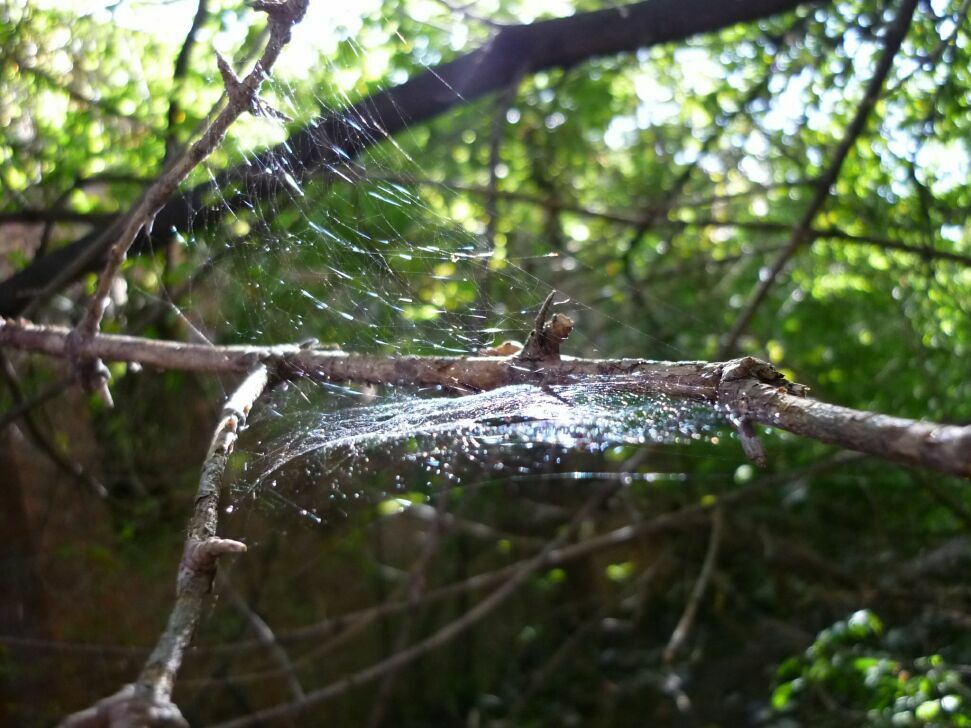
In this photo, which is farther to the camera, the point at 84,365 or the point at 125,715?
the point at 84,365

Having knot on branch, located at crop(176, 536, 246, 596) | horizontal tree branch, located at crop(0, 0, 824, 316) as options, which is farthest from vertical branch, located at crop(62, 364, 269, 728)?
horizontal tree branch, located at crop(0, 0, 824, 316)

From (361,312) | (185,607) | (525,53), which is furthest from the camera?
(525,53)

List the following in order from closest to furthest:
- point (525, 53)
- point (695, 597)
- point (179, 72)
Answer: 1. point (179, 72)
2. point (525, 53)
3. point (695, 597)

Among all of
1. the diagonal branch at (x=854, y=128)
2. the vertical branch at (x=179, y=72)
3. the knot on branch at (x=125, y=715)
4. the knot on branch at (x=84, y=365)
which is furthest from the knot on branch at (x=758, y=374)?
the vertical branch at (x=179, y=72)

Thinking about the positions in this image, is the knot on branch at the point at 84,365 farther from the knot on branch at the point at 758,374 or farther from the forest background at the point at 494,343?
the knot on branch at the point at 758,374

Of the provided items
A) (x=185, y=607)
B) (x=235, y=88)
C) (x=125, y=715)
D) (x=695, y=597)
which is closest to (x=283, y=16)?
(x=235, y=88)

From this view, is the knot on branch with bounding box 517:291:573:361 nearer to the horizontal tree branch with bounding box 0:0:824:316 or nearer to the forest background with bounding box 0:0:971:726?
the forest background with bounding box 0:0:971:726

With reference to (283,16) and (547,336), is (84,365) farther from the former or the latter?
(547,336)

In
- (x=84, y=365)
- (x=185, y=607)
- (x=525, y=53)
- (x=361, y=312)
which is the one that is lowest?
(x=185, y=607)
